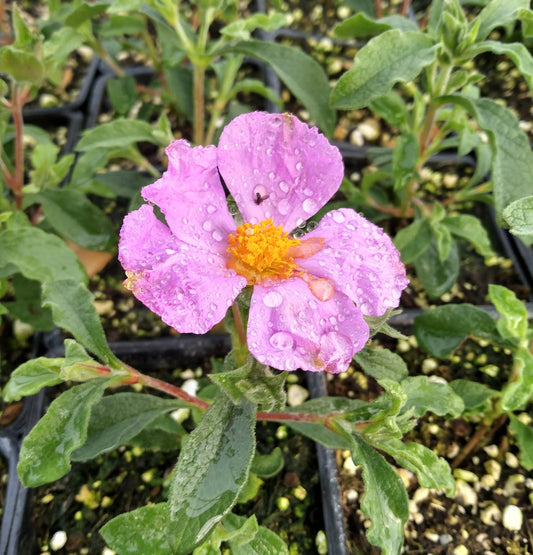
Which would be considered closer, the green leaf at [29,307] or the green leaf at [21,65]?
the green leaf at [21,65]

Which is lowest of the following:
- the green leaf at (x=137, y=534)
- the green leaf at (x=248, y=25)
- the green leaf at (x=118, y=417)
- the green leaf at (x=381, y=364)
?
the green leaf at (x=137, y=534)

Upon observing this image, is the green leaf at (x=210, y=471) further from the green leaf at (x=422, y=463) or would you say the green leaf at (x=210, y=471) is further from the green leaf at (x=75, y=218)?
the green leaf at (x=75, y=218)

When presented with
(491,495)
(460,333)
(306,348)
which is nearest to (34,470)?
(306,348)

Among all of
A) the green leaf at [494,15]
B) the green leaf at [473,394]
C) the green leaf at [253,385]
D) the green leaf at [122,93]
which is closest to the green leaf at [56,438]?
the green leaf at [253,385]

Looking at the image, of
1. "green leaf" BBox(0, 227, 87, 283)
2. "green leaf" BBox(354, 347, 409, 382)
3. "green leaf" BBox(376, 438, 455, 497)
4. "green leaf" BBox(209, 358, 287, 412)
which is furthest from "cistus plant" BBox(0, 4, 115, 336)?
"green leaf" BBox(376, 438, 455, 497)

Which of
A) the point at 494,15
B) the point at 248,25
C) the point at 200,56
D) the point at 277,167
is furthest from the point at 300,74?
the point at 277,167

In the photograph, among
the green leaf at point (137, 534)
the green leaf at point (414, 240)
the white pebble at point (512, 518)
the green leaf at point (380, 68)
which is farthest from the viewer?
the green leaf at point (414, 240)

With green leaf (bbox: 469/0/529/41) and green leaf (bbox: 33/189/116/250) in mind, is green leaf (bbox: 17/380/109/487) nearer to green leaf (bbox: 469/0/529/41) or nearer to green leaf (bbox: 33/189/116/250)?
green leaf (bbox: 33/189/116/250)
